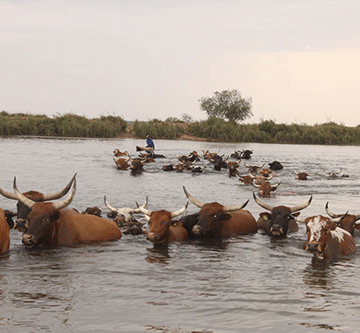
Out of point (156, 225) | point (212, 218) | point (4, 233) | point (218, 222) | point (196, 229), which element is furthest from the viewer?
point (218, 222)

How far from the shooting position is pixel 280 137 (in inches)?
3206

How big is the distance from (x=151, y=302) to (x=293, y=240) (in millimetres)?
5728

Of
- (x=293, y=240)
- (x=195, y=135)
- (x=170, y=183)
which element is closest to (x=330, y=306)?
(x=293, y=240)

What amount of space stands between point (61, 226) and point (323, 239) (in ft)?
16.1

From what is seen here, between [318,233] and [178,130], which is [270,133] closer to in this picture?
[178,130]

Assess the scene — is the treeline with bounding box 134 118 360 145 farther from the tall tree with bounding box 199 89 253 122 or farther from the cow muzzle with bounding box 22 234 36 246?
the cow muzzle with bounding box 22 234 36 246

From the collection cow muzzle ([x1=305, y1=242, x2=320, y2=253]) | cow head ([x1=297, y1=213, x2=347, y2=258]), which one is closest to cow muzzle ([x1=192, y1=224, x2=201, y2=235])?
cow head ([x1=297, y1=213, x2=347, y2=258])

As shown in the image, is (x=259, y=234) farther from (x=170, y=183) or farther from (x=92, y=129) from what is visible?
(x=92, y=129)

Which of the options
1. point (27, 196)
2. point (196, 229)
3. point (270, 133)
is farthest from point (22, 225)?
point (270, 133)

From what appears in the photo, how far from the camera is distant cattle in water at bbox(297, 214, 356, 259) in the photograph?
9399 mm

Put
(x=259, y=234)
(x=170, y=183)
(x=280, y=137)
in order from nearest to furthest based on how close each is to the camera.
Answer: (x=259, y=234)
(x=170, y=183)
(x=280, y=137)

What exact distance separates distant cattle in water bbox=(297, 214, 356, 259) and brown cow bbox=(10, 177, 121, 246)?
13.7ft

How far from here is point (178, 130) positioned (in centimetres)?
7806

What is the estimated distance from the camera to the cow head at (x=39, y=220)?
9.60m
